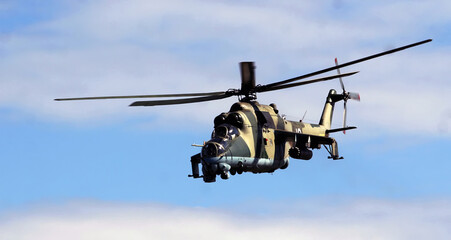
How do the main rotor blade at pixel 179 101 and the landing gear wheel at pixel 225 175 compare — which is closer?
the landing gear wheel at pixel 225 175

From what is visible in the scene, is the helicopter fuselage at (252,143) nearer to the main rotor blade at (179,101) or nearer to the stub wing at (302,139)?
the stub wing at (302,139)

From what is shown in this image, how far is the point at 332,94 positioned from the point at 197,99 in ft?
51.5

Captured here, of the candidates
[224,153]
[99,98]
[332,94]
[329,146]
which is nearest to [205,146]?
[224,153]

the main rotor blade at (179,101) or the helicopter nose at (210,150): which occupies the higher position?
the main rotor blade at (179,101)

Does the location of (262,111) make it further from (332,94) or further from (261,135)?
(332,94)

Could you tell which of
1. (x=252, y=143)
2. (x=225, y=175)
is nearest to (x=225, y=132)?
(x=252, y=143)

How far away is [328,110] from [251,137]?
1376cm

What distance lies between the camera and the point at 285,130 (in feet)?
193

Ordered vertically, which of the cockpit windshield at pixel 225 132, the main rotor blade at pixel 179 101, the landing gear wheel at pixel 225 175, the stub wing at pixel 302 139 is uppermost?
the main rotor blade at pixel 179 101

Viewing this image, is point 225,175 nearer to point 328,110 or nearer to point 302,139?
point 302,139

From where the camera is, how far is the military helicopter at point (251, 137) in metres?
52.8

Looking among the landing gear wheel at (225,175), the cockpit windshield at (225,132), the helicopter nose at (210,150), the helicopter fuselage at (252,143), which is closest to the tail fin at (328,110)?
the helicopter fuselage at (252,143)

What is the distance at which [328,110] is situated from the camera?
220 ft

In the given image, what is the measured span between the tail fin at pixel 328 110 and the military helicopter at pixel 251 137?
392 cm
